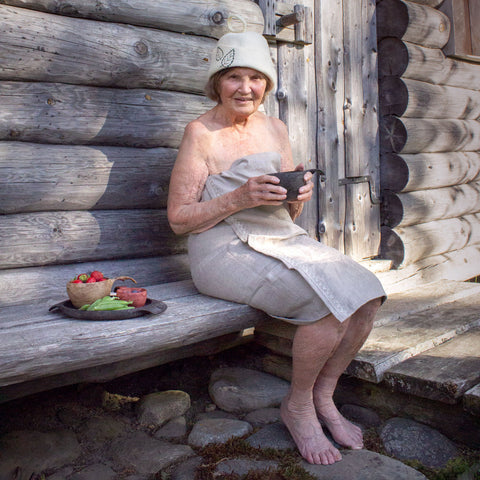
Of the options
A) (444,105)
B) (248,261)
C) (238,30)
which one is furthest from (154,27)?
(444,105)

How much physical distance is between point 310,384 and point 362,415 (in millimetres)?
553

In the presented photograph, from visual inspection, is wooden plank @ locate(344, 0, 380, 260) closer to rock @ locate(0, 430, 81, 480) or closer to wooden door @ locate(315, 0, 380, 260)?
wooden door @ locate(315, 0, 380, 260)

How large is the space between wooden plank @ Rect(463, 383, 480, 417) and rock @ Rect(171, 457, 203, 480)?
1.30 meters

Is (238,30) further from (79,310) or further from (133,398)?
(133,398)

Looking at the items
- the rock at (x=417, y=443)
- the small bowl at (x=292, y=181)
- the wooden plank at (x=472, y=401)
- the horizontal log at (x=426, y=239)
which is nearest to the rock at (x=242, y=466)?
the rock at (x=417, y=443)

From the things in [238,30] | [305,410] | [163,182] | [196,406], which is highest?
[238,30]

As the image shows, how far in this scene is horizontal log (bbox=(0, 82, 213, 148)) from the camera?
115 inches

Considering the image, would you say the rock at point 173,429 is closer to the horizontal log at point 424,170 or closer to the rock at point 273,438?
the rock at point 273,438

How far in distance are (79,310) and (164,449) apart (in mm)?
862

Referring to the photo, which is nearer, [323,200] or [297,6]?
[297,6]

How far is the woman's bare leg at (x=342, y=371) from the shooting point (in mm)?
2760

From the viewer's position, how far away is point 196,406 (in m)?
3.32

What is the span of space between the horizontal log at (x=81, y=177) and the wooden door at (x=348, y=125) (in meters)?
1.71

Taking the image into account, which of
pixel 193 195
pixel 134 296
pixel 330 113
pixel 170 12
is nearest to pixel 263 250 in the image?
pixel 193 195
